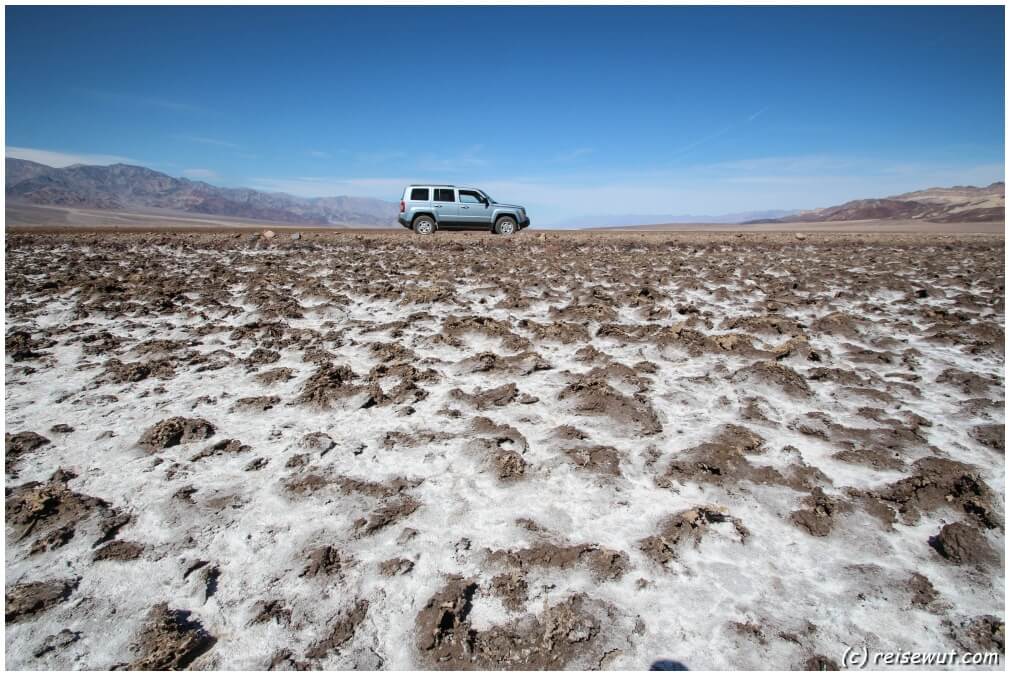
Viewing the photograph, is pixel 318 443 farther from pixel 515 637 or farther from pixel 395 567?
pixel 515 637

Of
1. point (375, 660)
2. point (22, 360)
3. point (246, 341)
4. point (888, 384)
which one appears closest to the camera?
point (375, 660)

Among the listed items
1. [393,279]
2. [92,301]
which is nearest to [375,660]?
[92,301]

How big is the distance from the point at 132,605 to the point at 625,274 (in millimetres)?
9307

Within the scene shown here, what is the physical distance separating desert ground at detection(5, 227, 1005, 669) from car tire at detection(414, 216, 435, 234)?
510 inches

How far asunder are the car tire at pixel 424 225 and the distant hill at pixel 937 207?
52.2m

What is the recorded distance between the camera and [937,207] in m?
84.9

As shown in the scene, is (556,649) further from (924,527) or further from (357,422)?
(357,422)

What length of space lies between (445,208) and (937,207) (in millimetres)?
99767

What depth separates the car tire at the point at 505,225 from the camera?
19328mm

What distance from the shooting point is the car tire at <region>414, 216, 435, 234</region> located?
1888 cm

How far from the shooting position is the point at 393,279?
30.6 ft

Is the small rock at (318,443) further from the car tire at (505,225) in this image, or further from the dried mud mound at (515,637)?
the car tire at (505,225)

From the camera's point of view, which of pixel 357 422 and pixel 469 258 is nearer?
pixel 357 422

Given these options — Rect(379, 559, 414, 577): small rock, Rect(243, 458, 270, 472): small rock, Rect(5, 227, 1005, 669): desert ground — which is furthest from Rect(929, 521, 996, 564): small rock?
Rect(243, 458, 270, 472): small rock
